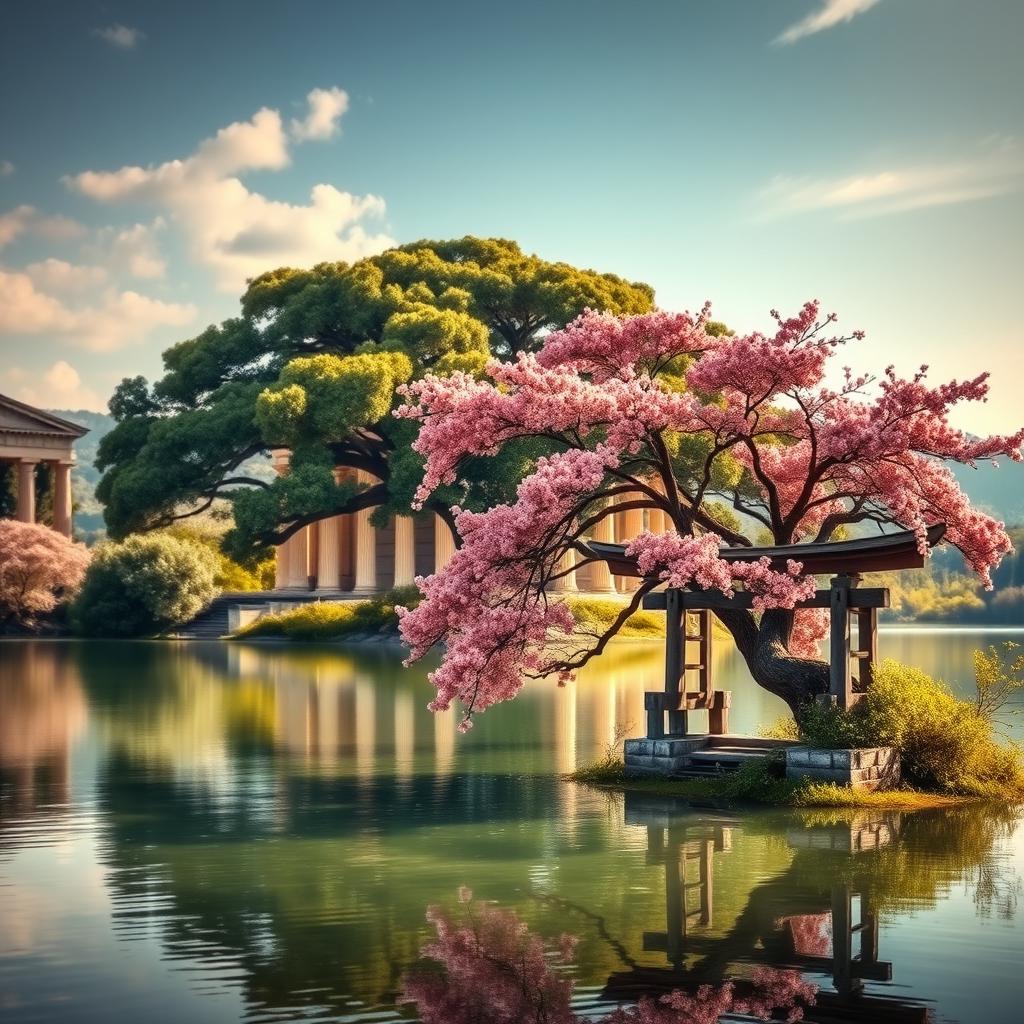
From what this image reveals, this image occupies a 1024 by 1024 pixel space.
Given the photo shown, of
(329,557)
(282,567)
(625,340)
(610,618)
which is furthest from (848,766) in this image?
(282,567)

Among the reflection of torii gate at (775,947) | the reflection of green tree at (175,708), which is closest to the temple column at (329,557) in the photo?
the reflection of green tree at (175,708)

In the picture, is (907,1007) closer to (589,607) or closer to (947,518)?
(947,518)

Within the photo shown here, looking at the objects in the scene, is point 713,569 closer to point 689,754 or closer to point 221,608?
point 689,754

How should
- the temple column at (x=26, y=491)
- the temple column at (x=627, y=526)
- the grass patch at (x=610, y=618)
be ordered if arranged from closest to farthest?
the grass patch at (x=610, y=618)
the temple column at (x=627, y=526)
the temple column at (x=26, y=491)

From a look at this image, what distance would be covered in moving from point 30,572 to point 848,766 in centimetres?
5853

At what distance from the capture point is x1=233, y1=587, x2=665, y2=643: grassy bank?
6280 centimetres

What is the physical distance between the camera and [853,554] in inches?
803

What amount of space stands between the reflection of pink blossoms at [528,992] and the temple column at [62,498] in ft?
266

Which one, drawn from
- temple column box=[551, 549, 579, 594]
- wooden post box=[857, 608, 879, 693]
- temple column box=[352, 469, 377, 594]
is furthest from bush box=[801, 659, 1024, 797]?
temple column box=[352, 469, 377, 594]

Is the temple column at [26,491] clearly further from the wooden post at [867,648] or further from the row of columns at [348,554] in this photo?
the wooden post at [867,648]

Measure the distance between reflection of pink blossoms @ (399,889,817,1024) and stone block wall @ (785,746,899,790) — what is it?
27.4ft

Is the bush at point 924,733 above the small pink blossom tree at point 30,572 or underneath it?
underneath

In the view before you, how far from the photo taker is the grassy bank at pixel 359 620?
6280 centimetres

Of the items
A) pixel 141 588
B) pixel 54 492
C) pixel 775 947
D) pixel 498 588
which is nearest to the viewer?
pixel 775 947
